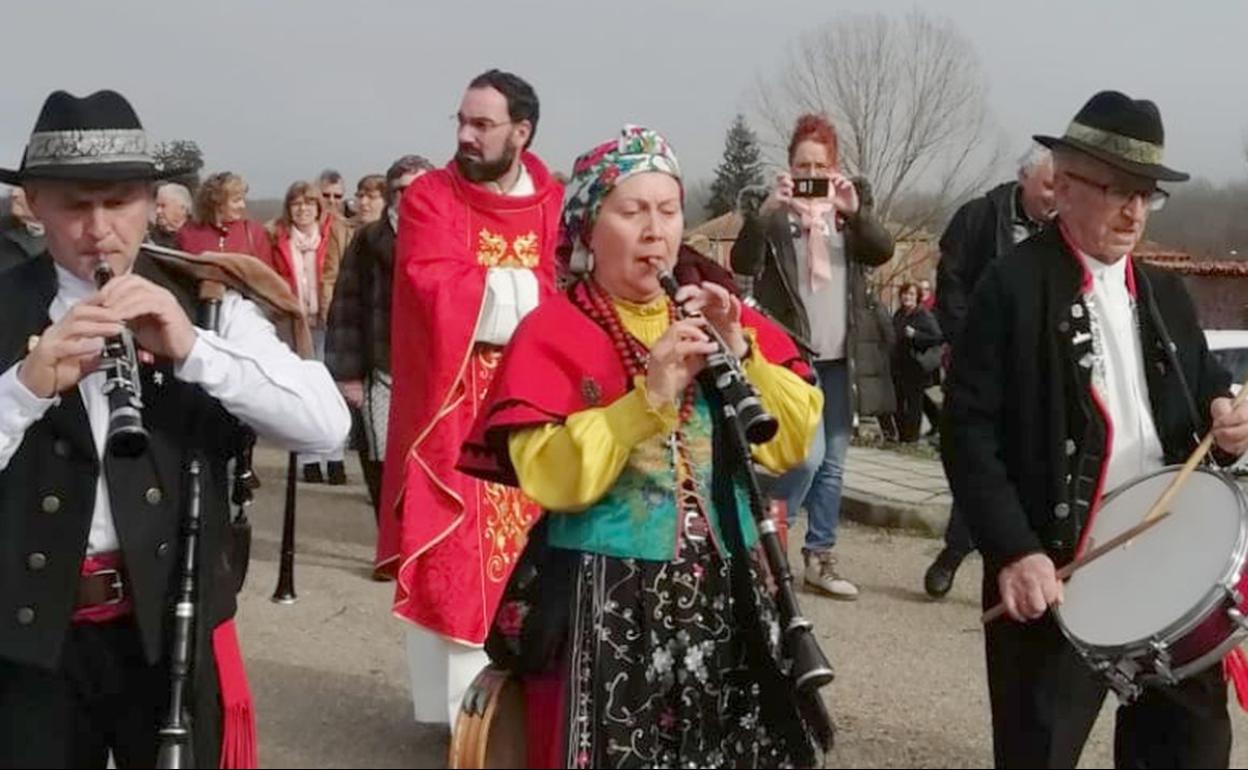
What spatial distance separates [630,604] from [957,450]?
0.82 meters

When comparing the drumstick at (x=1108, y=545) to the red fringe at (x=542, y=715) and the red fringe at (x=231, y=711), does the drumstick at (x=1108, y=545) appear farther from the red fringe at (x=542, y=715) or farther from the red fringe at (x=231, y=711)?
the red fringe at (x=231, y=711)

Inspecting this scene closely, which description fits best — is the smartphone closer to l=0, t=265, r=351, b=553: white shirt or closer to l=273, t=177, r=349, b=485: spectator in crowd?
l=0, t=265, r=351, b=553: white shirt

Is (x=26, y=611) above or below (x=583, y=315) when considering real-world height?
below

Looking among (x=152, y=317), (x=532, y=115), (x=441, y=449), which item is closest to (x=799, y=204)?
(x=532, y=115)

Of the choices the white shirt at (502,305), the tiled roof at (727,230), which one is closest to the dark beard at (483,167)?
the white shirt at (502,305)

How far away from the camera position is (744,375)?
98.7 inches

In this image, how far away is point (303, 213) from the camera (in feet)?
31.7

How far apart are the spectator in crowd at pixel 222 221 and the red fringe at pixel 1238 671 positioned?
709 cm

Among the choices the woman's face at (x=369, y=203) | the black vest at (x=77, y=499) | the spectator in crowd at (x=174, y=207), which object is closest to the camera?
the black vest at (x=77, y=499)

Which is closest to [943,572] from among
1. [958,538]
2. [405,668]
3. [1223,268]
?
[958,538]

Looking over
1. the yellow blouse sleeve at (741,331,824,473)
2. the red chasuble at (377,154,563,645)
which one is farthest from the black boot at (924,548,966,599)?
the yellow blouse sleeve at (741,331,824,473)

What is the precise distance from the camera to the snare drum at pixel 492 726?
258 cm

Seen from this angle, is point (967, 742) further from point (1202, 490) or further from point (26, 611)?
point (26, 611)

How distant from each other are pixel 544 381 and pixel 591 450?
21 centimetres
